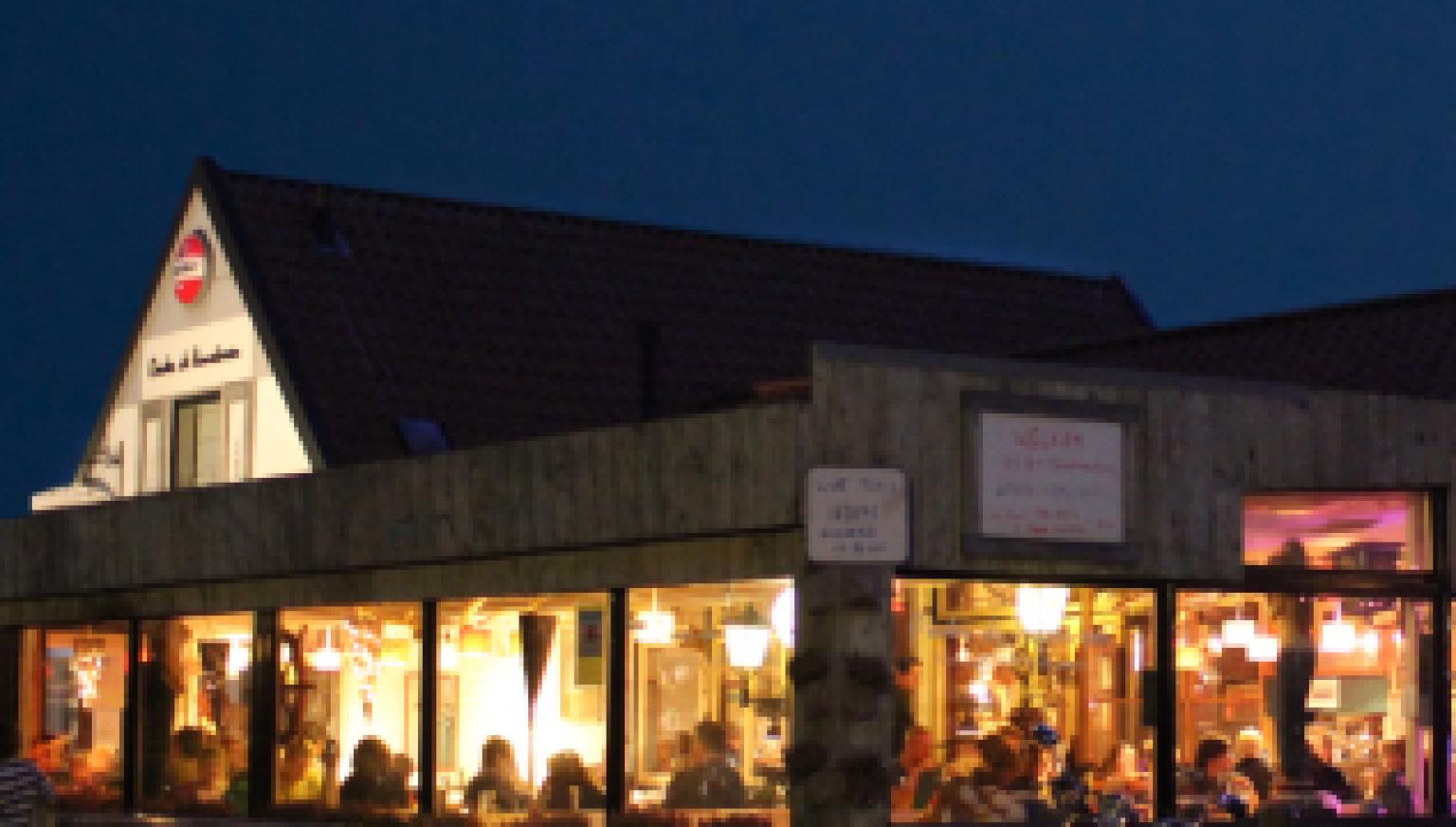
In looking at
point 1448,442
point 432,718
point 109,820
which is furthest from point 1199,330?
point 109,820

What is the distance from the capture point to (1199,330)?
29469 mm

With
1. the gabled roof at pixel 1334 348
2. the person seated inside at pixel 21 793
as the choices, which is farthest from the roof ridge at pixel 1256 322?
the person seated inside at pixel 21 793

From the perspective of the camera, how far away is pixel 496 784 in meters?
22.2

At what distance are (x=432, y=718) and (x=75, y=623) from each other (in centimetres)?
804

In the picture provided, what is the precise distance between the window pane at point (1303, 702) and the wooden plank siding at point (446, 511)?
3755 millimetres

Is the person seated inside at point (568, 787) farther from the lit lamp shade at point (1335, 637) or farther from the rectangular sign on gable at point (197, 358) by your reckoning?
the rectangular sign on gable at point (197, 358)

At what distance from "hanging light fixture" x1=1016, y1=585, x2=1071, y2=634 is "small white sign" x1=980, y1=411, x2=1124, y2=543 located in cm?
48

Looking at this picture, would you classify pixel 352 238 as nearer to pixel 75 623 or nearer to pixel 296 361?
pixel 296 361

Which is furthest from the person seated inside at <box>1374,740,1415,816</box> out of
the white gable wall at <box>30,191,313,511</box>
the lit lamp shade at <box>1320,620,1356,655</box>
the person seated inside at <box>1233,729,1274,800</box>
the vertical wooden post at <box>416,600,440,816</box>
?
the white gable wall at <box>30,191,313,511</box>

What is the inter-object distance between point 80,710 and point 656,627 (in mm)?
11246

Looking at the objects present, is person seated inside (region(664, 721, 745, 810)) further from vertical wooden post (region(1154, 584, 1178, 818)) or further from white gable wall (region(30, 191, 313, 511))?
white gable wall (region(30, 191, 313, 511))

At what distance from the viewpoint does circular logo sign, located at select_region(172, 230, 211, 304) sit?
35.2 metres

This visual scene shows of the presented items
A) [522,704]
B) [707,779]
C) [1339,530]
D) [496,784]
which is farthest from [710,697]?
[1339,530]

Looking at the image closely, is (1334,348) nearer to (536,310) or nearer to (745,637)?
(745,637)
